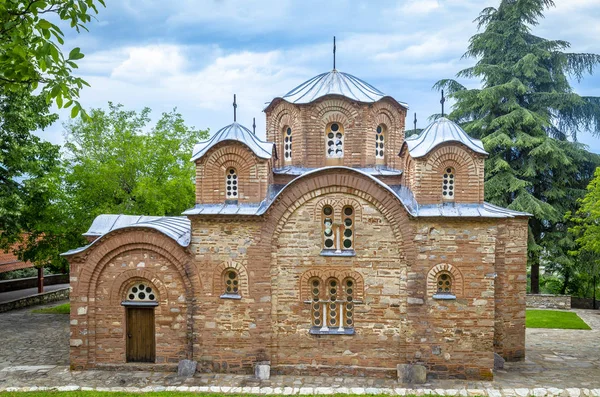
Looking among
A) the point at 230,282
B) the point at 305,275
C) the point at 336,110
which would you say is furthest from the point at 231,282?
the point at 336,110

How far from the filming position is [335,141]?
13.0m

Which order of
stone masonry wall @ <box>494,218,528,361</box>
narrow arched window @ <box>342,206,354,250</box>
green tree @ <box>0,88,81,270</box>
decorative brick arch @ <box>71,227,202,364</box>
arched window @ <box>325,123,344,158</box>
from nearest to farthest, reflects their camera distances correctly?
1. narrow arched window @ <box>342,206,354,250</box>
2. decorative brick arch @ <box>71,227,202,364</box>
3. stone masonry wall @ <box>494,218,528,361</box>
4. arched window @ <box>325,123,344,158</box>
5. green tree @ <box>0,88,81,270</box>

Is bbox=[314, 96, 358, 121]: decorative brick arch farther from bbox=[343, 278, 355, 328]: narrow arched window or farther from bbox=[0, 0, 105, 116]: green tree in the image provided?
bbox=[0, 0, 105, 116]: green tree

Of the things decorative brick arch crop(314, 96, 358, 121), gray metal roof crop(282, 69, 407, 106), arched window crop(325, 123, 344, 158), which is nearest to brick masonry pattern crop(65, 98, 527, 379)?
arched window crop(325, 123, 344, 158)

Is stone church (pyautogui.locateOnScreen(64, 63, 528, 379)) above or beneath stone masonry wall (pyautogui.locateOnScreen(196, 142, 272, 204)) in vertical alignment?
beneath

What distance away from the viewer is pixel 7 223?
17953 millimetres

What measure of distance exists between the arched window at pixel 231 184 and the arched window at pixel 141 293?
3.23 metres

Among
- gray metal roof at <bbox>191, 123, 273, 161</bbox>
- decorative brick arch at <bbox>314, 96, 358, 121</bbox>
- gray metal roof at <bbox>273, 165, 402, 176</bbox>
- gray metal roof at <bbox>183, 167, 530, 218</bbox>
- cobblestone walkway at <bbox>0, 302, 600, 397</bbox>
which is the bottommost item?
cobblestone walkway at <bbox>0, 302, 600, 397</bbox>

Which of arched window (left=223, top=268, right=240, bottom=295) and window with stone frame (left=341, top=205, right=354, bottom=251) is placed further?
arched window (left=223, top=268, right=240, bottom=295)

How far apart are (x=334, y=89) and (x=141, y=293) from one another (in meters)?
7.85

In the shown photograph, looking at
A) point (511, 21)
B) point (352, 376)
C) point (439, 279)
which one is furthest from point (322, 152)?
point (511, 21)

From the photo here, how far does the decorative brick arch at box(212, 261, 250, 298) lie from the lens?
11297 millimetres

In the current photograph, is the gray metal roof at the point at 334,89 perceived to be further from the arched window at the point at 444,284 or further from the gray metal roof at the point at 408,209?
the arched window at the point at 444,284

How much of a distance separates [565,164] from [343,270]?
16.0 m
